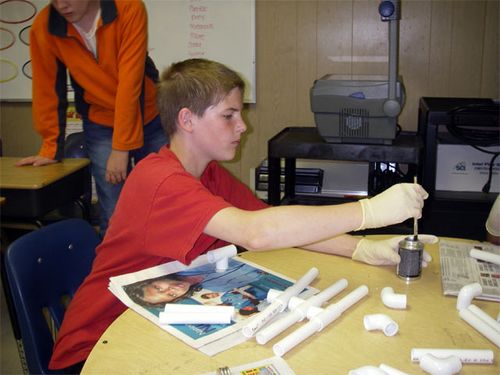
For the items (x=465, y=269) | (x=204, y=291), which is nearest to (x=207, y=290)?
(x=204, y=291)

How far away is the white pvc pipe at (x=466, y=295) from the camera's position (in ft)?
3.18

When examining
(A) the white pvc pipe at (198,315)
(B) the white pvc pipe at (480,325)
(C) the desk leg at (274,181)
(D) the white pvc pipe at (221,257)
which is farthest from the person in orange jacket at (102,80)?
(B) the white pvc pipe at (480,325)

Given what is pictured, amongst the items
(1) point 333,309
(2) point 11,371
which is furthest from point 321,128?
(2) point 11,371

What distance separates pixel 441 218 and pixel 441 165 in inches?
9.6

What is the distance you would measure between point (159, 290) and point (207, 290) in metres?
0.10

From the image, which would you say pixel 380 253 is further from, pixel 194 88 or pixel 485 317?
pixel 194 88

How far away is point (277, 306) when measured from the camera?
928 millimetres

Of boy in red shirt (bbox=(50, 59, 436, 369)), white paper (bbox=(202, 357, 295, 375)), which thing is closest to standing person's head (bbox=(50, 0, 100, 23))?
boy in red shirt (bbox=(50, 59, 436, 369))

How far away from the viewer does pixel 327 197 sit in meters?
2.26

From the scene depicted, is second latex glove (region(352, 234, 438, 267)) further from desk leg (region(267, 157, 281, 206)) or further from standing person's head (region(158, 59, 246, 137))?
desk leg (region(267, 157, 281, 206))

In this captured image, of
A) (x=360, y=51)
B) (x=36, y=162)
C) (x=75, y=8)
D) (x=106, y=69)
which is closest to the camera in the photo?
(x=75, y=8)

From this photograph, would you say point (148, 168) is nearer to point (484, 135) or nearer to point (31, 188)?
point (31, 188)

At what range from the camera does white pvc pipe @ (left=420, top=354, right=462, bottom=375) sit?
2.48ft

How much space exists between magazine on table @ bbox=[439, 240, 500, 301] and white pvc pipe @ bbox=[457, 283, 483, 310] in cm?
4
